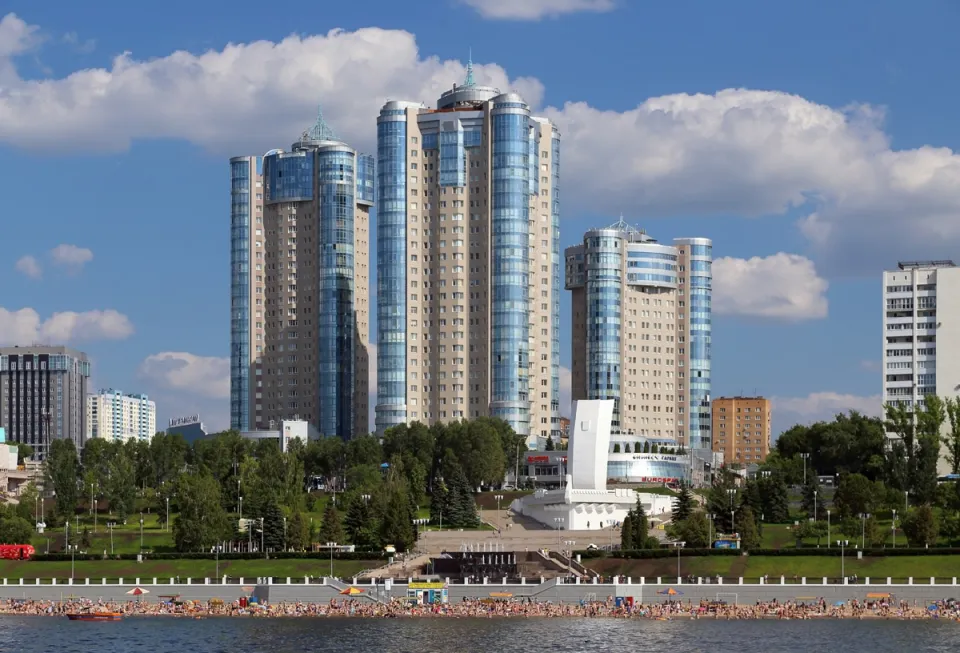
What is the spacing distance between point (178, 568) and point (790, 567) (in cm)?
5802

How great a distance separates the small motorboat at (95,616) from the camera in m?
134

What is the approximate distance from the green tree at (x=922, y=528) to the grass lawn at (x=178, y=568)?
50.7 metres

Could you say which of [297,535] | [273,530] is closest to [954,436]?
[297,535]

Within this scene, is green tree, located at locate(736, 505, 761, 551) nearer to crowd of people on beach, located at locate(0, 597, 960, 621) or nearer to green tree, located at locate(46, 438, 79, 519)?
crowd of people on beach, located at locate(0, 597, 960, 621)

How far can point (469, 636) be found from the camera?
117 meters

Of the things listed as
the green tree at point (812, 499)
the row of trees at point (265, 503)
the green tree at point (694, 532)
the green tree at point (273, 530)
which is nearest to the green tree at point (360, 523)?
the row of trees at point (265, 503)

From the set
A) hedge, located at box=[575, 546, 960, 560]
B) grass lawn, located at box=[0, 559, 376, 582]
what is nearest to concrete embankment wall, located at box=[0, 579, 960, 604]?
grass lawn, located at box=[0, 559, 376, 582]

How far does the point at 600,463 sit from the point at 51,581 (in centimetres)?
6753

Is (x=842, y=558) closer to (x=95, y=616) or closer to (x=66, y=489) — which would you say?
(x=95, y=616)

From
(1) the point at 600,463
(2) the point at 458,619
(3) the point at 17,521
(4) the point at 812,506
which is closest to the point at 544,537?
(1) the point at 600,463

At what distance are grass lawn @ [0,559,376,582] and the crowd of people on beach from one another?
37.4ft

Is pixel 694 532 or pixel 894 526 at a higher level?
pixel 894 526

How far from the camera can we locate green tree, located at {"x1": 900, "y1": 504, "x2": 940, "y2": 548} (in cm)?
15250

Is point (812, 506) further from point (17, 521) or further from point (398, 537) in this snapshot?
point (17, 521)
